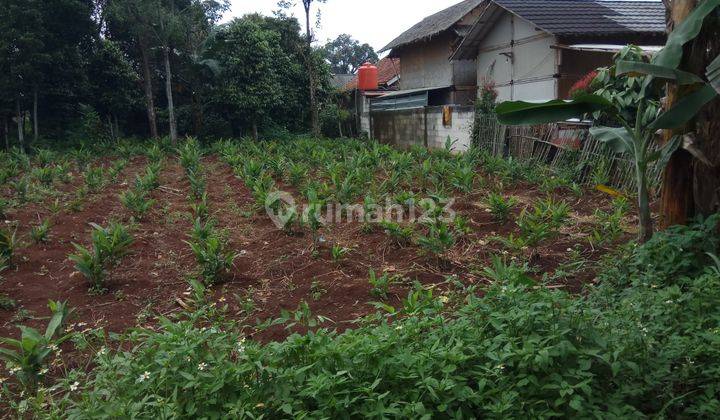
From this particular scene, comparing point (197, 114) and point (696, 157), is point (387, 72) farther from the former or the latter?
point (696, 157)

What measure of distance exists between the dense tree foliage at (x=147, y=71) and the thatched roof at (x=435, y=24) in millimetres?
3104

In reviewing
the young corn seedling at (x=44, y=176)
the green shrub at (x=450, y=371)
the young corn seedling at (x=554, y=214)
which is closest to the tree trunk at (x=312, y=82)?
the young corn seedling at (x=44, y=176)

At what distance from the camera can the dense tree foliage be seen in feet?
53.8

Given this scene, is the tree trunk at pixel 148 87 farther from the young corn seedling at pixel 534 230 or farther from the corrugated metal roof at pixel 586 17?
the young corn seedling at pixel 534 230

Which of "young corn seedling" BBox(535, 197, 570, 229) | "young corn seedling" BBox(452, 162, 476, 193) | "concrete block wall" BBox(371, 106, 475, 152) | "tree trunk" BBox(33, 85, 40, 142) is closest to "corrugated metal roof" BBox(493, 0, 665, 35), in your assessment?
"concrete block wall" BBox(371, 106, 475, 152)

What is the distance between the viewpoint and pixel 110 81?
1864cm

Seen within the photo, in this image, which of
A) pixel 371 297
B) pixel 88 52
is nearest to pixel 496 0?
pixel 371 297

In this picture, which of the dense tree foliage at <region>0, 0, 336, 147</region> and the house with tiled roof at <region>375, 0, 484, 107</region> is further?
the house with tiled roof at <region>375, 0, 484, 107</region>

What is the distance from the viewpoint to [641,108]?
410 cm

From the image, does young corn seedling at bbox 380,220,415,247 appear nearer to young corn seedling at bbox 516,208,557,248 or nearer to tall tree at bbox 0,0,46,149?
young corn seedling at bbox 516,208,557,248

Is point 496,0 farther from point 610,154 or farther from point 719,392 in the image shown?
point 719,392

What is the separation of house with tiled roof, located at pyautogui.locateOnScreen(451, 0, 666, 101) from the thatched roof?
1.59 metres

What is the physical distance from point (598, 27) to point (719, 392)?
12.4m

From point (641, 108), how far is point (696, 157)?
21.1 inches
